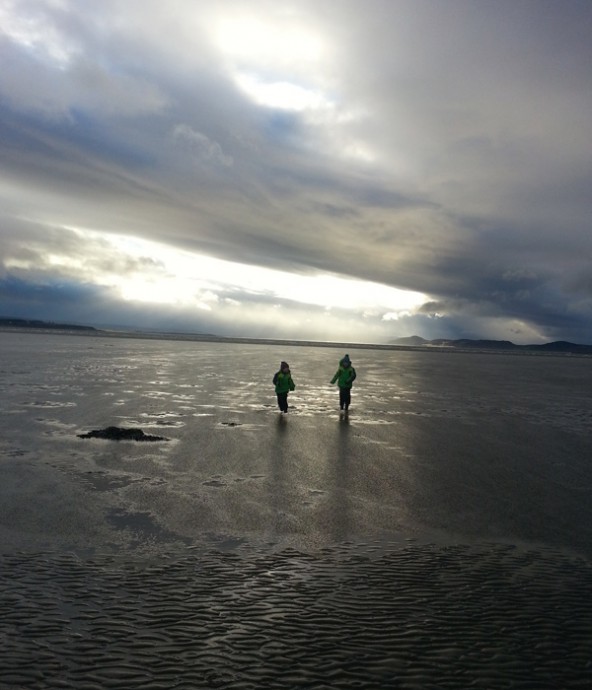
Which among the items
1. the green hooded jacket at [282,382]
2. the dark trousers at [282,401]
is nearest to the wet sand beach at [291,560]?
the dark trousers at [282,401]

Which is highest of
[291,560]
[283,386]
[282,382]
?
[282,382]

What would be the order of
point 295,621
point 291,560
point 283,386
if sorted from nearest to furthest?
point 295,621 < point 291,560 < point 283,386

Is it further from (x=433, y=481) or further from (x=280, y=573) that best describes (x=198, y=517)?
(x=433, y=481)

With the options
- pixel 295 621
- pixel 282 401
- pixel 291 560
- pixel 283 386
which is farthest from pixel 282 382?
pixel 295 621

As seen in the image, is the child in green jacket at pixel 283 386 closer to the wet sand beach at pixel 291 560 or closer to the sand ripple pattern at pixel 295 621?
the wet sand beach at pixel 291 560

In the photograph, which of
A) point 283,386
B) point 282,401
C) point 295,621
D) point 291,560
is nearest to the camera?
point 295,621

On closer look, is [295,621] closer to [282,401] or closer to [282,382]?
[282,401]

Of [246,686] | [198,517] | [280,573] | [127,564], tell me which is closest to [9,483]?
[198,517]

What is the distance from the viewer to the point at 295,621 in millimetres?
5781

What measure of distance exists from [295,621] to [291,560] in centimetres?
169

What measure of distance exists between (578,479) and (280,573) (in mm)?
8701

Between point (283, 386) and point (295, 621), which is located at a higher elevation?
point (283, 386)

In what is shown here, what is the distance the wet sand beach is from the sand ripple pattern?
2cm

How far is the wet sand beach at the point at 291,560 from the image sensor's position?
5.05m
